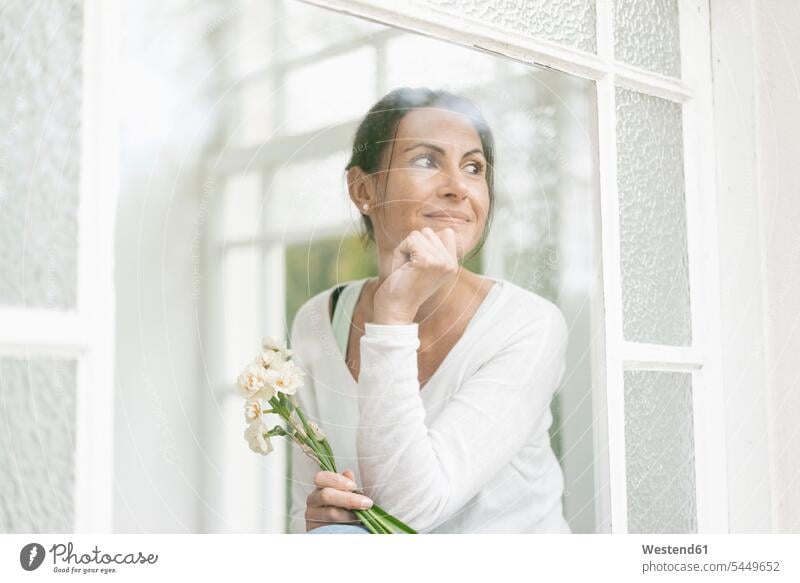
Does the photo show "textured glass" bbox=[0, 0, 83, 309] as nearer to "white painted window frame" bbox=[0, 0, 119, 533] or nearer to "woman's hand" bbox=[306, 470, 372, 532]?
"white painted window frame" bbox=[0, 0, 119, 533]

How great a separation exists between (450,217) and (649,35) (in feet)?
1.43

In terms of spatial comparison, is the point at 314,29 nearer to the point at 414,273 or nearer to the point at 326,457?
the point at 414,273

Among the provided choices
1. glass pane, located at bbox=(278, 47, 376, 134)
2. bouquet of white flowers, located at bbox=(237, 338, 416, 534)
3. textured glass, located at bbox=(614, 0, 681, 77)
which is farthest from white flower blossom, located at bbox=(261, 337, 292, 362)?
textured glass, located at bbox=(614, 0, 681, 77)

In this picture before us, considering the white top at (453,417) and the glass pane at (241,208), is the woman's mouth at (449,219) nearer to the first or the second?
the white top at (453,417)

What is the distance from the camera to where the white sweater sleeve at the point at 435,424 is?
983 mm

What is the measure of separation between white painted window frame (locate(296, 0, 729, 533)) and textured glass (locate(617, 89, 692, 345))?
13 mm

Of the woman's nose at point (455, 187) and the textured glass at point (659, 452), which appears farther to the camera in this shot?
the textured glass at point (659, 452)

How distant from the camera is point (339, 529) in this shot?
3.18ft

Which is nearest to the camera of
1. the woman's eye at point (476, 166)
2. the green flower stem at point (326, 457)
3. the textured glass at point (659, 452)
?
the green flower stem at point (326, 457)

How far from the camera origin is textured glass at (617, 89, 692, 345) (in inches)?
48.3

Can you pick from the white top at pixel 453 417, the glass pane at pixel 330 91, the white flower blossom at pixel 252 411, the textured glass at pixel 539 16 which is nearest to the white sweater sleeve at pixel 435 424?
the white top at pixel 453 417

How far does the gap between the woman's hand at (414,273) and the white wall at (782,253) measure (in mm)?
474

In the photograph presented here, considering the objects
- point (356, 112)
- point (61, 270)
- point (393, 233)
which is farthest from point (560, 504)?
point (61, 270)

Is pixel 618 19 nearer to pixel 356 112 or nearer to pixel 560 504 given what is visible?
pixel 356 112
